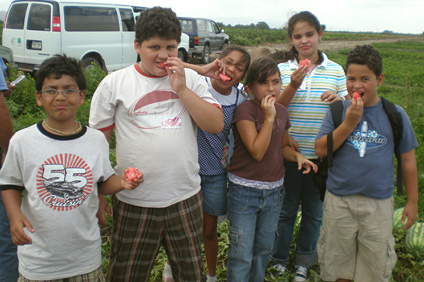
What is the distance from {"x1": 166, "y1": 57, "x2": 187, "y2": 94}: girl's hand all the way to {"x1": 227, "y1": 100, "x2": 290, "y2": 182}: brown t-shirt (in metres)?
0.60

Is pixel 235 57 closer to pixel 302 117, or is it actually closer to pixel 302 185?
pixel 302 117

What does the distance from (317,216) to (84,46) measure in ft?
32.2

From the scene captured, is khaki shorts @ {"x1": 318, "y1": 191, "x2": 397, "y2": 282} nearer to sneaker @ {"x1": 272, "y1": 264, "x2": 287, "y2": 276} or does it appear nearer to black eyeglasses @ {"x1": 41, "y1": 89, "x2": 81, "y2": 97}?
sneaker @ {"x1": 272, "y1": 264, "x2": 287, "y2": 276}

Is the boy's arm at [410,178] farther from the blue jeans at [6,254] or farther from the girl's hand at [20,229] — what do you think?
the blue jeans at [6,254]

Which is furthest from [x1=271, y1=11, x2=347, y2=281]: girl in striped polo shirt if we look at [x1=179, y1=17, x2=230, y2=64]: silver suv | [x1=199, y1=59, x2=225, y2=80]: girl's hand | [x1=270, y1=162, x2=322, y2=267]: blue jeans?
[x1=179, y1=17, x2=230, y2=64]: silver suv

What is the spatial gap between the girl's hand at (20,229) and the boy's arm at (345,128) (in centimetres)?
189

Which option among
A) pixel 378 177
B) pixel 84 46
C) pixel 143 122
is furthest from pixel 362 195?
pixel 84 46

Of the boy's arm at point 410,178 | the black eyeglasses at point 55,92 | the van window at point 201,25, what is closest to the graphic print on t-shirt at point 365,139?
the boy's arm at point 410,178

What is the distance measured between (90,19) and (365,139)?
10610mm

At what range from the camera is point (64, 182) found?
2111 millimetres

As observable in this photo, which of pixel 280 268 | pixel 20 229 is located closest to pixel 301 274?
pixel 280 268

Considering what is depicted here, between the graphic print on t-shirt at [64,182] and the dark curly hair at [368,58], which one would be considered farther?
the dark curly hair at [368,58]

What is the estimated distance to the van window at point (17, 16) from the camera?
11.1 m

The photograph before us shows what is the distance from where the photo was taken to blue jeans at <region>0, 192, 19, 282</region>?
2.47 m
